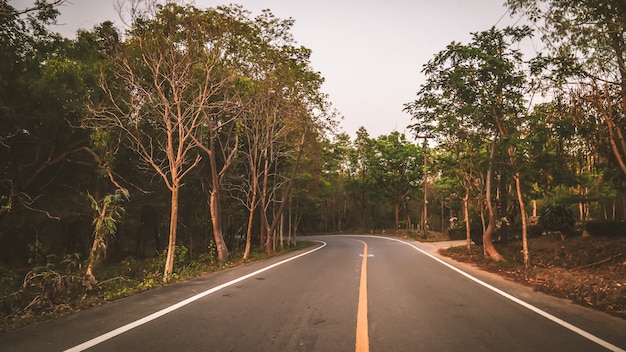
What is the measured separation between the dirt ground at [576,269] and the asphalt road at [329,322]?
861mm

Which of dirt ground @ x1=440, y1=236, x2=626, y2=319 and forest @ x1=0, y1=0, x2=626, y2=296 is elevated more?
forest @ x1=0, y1=0, x2=626, y2=296

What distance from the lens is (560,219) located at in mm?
18422

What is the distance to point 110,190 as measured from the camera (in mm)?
19469

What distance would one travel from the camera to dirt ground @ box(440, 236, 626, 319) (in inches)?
290

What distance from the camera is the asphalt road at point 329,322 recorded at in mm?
4246

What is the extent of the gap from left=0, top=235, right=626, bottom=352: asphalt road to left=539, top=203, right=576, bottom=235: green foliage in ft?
41.8

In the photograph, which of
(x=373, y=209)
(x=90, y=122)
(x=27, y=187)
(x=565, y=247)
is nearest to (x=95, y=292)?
(x=90, y=122)

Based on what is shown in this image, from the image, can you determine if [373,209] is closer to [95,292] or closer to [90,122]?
[90,122]

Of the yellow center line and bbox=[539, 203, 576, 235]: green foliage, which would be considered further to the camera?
bbox=[539, 203, 576, 235]: green foliage

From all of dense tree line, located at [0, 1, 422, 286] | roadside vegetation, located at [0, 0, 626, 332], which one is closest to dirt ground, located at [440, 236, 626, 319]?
roadside vegetation, located at [0, 0, 626, 332]

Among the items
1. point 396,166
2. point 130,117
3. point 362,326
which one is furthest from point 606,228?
point 396,166

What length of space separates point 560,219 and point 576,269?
7874 mm

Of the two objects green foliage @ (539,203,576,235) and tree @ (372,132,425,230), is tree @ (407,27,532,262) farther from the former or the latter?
tree @ (372,132,425,230)

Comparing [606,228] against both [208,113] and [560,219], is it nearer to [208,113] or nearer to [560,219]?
[560,219]
